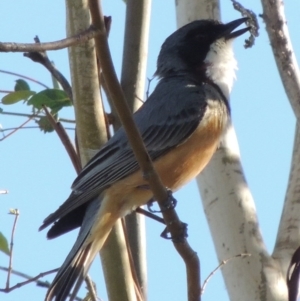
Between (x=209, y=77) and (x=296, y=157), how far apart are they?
1203 mm

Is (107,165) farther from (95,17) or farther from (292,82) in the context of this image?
(95,17)

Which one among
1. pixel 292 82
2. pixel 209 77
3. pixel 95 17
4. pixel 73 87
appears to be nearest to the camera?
pixel 95 17

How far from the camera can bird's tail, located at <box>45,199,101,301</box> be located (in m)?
3.88

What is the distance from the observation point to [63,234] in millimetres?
4469

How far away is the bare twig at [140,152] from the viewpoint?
2.87m

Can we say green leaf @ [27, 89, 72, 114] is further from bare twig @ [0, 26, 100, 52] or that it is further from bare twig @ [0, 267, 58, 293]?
bare twig @ [0, 26, 100, 52]

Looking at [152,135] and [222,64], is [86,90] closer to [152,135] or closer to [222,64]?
[152,135]

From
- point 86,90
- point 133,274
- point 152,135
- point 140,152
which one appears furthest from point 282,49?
point 133,274

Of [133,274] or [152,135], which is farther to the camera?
[152,135]

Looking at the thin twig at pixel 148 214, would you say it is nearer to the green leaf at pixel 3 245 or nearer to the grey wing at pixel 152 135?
the grey wing at pixel 152 135

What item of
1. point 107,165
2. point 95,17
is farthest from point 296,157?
point 95,17

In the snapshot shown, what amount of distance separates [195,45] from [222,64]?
31 cm

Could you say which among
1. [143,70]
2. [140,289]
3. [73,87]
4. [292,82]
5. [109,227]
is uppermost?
[143,70]

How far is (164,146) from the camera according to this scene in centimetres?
475
